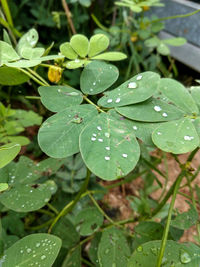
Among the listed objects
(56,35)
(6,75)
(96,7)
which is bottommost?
(56,35)

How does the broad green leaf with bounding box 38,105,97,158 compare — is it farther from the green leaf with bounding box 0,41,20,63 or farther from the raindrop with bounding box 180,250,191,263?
the raindrop with bounding box 180,250,191,263

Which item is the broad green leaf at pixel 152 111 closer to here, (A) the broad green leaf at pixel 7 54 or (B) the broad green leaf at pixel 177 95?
(B) the broad green leaf at pixel 177 95

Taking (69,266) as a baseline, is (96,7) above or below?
above

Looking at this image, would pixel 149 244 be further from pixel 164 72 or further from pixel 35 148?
pixel 164 72

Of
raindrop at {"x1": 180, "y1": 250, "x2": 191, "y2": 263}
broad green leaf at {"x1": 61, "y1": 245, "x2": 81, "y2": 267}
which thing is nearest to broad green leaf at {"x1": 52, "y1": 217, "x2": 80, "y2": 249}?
broad green leaf at {"x1": 61, "y1": 245, "x2": 81, "y2": 267}

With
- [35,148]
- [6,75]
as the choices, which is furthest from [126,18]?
[6,75]

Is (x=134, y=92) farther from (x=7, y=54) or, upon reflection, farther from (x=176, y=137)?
(x=7, y=54)
